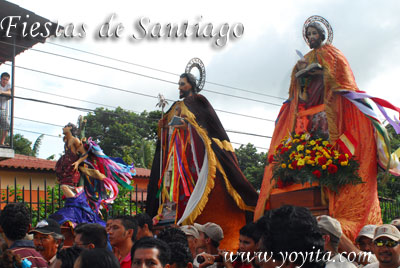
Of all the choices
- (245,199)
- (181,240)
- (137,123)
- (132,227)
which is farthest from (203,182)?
(137,123)

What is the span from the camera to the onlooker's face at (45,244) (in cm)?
502

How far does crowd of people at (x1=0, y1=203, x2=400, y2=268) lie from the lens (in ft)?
7.96

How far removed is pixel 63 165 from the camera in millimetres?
9430

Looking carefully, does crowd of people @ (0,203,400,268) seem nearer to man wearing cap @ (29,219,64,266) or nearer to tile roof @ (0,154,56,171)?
man wearing cap @ (29,219,64,266)

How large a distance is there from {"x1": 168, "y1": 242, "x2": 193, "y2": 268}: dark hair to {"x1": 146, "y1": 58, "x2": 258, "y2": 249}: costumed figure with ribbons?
4976 mm

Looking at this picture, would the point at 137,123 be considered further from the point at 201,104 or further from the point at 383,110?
the point at 383,110

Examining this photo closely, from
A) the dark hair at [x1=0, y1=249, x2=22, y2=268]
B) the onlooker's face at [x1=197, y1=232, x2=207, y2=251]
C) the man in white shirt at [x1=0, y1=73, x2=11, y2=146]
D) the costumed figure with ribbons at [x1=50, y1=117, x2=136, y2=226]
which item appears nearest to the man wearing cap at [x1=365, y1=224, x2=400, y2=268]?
the onlooker's face at [x1=197, y1=232, x2=207, y2=251]

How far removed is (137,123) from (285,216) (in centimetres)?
3490

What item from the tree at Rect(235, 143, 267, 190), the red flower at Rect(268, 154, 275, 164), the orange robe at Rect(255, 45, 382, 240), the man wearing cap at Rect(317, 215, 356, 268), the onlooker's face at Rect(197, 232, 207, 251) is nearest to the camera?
the man wearing cap at Rect(317, 215, 356, 268)

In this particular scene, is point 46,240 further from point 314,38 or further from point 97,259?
point 314,38

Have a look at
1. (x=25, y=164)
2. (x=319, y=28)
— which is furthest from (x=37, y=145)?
(x=319, y=28)

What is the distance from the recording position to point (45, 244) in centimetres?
503

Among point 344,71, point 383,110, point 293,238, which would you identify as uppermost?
point 344,71

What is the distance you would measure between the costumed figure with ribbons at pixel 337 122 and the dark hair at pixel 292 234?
490 cm
